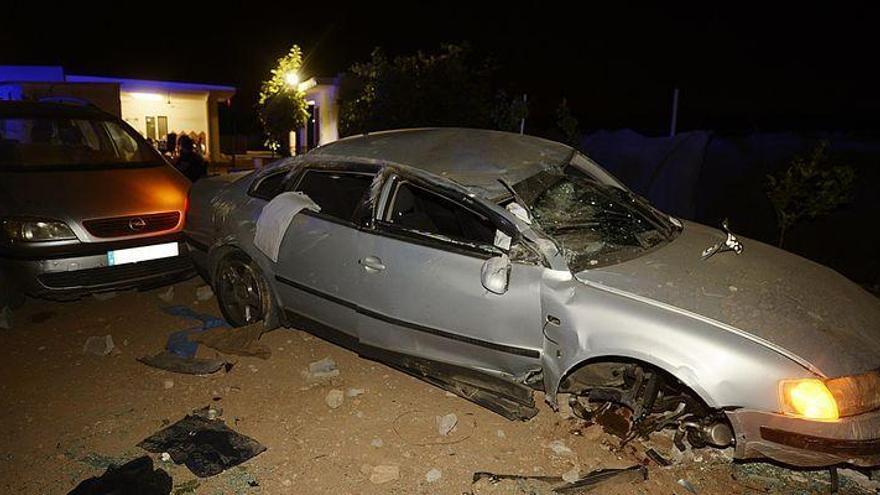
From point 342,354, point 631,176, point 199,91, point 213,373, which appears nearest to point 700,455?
point 342,354

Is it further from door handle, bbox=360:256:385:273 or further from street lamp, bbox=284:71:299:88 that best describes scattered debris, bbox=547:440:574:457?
street lamp, bbox=284:71:299:88

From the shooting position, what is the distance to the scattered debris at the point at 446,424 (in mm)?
3614

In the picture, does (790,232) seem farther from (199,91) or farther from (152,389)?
(199,91)

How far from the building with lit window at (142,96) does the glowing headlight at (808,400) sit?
46.2 ft

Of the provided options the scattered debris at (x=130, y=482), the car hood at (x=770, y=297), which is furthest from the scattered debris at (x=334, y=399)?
the car hood at (x=770, y=297)

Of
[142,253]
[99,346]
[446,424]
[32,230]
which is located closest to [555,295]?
[446,424]

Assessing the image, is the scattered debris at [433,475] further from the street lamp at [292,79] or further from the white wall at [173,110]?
the white wall at [173,110]

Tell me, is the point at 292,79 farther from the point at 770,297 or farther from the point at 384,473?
the point at 770,297

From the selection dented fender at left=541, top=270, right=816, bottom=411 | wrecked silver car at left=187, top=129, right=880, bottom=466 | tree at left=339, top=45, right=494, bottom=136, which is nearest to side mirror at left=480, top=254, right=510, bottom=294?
wrecked silver car at left=187, top=129, right=880, bottom=466

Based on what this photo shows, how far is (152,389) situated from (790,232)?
7022mm

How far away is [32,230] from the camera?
4.75 m

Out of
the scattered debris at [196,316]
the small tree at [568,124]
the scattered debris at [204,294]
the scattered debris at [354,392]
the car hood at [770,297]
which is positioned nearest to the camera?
the car hood at [770,297]

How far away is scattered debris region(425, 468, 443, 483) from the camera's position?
3.19 m

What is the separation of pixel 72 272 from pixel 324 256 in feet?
7.49
